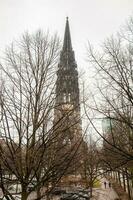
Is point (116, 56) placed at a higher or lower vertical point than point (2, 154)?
higher

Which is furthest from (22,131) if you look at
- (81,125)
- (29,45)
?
(29,45)

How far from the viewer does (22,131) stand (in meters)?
5.71

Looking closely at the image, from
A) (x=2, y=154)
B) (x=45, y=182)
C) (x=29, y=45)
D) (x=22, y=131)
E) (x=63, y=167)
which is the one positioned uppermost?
(x=29, y=45)

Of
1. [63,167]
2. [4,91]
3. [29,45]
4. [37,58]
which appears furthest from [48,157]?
[29,45]

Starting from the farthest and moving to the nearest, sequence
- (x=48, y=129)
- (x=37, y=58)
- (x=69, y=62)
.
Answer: (x=69, y=62) < (x=37, y=58) < (x=48, y=129)

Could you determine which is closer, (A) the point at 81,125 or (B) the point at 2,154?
(B) the point at 2,154

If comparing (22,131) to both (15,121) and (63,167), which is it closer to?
(15,121)

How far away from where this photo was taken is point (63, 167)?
208 inches

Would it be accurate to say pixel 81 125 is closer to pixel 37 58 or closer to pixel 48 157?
pixel 48 157

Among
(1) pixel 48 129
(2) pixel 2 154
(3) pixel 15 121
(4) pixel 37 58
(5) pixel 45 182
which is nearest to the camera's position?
(2) pixel 2 154

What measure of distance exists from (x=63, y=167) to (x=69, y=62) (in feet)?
10.5

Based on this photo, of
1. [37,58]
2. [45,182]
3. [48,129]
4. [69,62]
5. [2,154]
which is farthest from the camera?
[69,62]

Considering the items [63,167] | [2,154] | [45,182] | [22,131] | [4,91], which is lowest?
[45,182]

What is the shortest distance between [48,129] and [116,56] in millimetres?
2693
